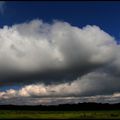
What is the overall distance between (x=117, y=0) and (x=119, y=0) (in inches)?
24.1

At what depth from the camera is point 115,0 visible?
4825 cm

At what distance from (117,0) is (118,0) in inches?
12.6

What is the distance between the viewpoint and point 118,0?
49.2 meters

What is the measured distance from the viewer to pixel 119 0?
49406 mm

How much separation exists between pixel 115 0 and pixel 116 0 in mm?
376

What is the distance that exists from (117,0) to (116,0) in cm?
44

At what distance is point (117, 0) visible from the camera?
4894 cm

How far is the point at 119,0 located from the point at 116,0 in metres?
1.04

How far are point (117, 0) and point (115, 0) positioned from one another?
812mm

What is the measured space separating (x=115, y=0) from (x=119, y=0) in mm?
1420
